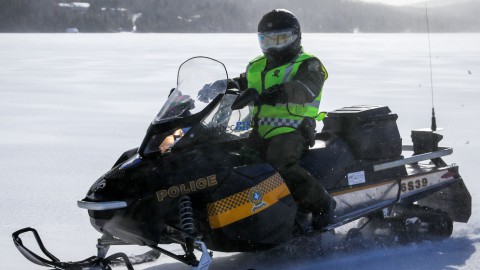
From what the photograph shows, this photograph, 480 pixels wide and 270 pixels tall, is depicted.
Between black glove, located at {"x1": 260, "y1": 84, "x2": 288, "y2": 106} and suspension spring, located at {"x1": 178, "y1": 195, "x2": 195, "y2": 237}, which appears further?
black glove, located at {"x1": 260, "y1": 84, "x2": 288, "y2": 106}

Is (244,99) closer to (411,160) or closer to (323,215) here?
(323,215)

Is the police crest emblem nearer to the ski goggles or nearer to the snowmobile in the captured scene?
the snowmobile

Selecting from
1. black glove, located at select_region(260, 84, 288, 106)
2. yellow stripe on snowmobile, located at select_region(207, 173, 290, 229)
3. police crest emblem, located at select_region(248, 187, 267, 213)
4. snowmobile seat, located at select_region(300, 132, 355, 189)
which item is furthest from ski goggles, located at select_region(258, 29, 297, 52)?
police crest emblem, located at select_region(248, 187, 267, 213)

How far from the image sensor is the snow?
4.31 meters

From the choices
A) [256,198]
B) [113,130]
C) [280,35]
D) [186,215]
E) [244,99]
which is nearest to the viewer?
[186,215]

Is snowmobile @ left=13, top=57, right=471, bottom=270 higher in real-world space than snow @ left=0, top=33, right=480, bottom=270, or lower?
higher

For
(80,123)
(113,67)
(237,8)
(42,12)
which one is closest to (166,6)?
(237,8)

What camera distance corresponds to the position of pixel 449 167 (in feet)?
16.3

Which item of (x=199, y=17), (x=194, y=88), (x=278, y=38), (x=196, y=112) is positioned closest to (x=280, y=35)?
(x=278, y=38)

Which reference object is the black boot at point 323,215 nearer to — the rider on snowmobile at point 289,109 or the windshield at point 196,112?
the rider on snowmobile at point 289,109

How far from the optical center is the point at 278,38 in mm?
4105

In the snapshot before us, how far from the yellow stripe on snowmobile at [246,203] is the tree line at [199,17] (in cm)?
8622

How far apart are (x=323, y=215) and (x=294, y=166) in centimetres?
37

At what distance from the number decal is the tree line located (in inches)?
3367
